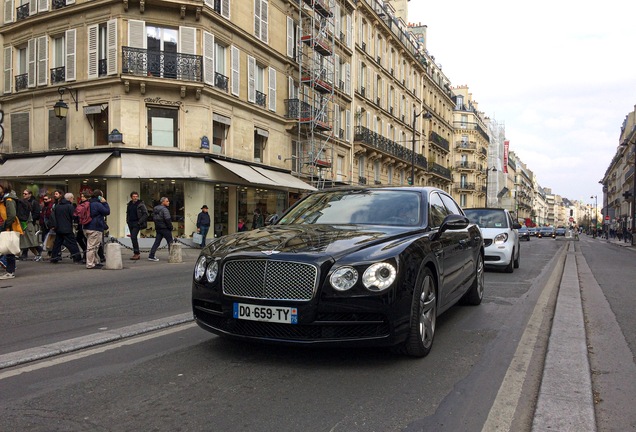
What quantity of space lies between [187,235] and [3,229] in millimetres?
11946

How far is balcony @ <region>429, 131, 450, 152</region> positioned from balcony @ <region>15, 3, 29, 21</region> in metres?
41.3

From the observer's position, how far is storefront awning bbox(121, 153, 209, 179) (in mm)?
19422

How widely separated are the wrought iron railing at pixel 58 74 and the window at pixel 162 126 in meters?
4.66

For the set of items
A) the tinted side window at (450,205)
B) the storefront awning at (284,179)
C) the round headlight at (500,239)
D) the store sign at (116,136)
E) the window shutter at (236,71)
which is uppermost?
the window shutter at (236,71)

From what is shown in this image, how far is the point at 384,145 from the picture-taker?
40.4 meters

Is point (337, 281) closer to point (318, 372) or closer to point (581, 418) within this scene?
point (318, 372)

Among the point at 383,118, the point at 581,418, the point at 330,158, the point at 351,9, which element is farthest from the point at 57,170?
the point at 383,118

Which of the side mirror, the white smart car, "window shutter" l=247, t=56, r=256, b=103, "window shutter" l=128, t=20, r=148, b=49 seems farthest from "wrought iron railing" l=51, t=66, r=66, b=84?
the side mirror

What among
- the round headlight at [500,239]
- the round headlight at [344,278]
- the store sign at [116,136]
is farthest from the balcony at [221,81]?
the round headlight at [344,278]

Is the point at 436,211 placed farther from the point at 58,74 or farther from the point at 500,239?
the point at 58,74

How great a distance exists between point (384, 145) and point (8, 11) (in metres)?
26.6

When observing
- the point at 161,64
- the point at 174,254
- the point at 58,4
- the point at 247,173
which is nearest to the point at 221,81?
the point at 161,64

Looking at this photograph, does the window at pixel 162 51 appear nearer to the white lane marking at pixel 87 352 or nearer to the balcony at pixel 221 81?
the balcony at pixel 221 81

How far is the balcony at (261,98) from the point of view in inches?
989
